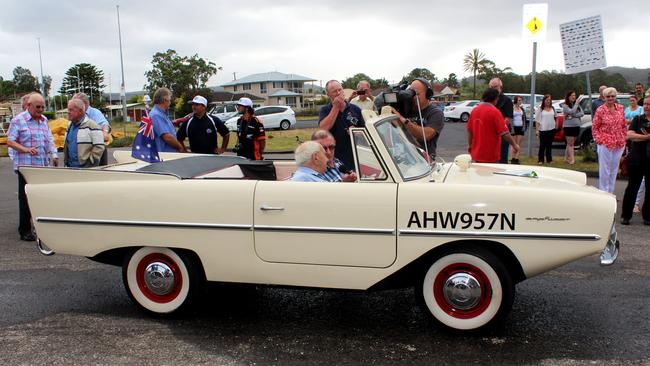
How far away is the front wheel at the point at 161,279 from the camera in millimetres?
4273

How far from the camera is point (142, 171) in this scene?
448 centimetres

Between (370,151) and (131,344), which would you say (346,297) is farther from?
(131,344)

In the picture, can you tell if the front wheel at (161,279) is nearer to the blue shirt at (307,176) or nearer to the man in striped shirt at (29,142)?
the blue shirt at (307,176)

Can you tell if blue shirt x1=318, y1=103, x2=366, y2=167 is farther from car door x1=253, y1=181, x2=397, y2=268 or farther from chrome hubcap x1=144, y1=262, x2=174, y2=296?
chrome hubcap x1=144, y1=262, x2=174, y2=296

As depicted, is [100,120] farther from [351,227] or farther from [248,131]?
[351,227]

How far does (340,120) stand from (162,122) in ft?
7.22

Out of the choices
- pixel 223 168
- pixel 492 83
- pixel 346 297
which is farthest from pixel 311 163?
pixel 492 83

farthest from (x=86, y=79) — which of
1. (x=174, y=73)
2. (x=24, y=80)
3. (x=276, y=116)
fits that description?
(x=276, y=116)

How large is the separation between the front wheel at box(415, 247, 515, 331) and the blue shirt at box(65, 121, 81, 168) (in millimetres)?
4485

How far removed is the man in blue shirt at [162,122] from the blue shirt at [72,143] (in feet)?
2.74

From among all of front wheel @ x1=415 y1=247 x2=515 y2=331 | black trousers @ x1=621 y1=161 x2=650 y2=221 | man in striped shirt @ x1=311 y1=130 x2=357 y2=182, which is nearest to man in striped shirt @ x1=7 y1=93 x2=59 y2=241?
man in striped shirt @ x1=311 y1=130 x2=357 y2=182

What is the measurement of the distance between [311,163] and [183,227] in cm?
103

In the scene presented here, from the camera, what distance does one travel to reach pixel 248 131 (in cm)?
797

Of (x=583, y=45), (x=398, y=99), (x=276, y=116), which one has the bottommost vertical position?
(x=276, y=116)
